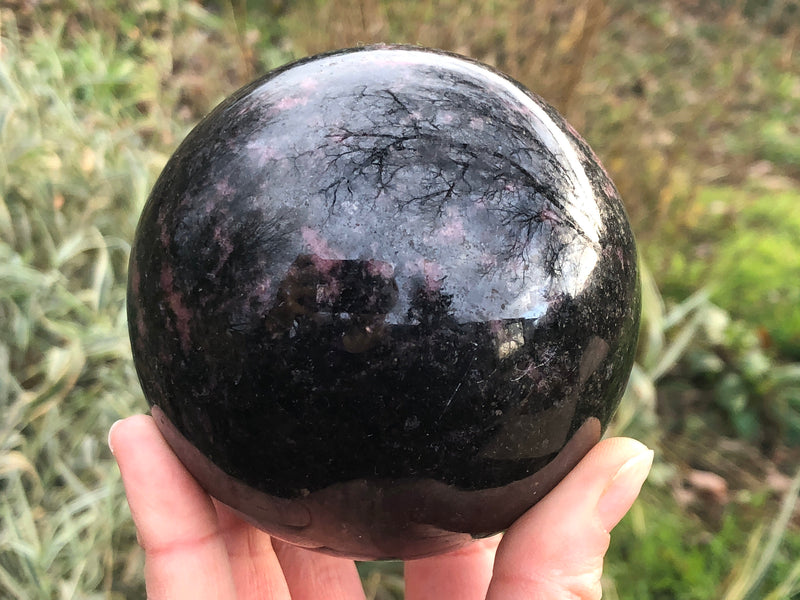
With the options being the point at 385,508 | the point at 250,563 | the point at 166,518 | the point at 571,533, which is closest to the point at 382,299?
the point at 385,508

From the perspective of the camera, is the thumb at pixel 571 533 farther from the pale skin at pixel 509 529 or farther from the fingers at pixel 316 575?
the fingers at pixel 316 575

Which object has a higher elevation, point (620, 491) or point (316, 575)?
point (620, 491)

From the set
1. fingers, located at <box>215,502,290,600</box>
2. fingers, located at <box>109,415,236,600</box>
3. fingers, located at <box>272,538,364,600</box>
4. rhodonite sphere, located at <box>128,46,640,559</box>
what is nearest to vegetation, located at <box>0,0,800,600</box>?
fingers, located at <box>272,538,364,600</box>

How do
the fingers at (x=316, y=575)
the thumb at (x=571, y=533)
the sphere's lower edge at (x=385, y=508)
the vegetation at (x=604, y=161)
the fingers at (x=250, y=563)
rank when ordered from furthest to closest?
the vegetation at (x=604, y=161) → the fingers at (x=316, y=575) → the fingers at (x=250, y=563) → the thumb at (x=571, y=533) → the sphere's lower edge at (x=385, y=508)

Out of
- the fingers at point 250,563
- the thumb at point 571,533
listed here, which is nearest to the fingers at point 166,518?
the fingers at point 250,563

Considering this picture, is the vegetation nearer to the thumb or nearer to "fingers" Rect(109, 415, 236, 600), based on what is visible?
"fingers" Rect(109, 415, 236, 600)

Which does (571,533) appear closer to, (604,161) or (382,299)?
(382,299)

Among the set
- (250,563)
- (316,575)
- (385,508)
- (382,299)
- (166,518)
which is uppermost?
(382,299)
